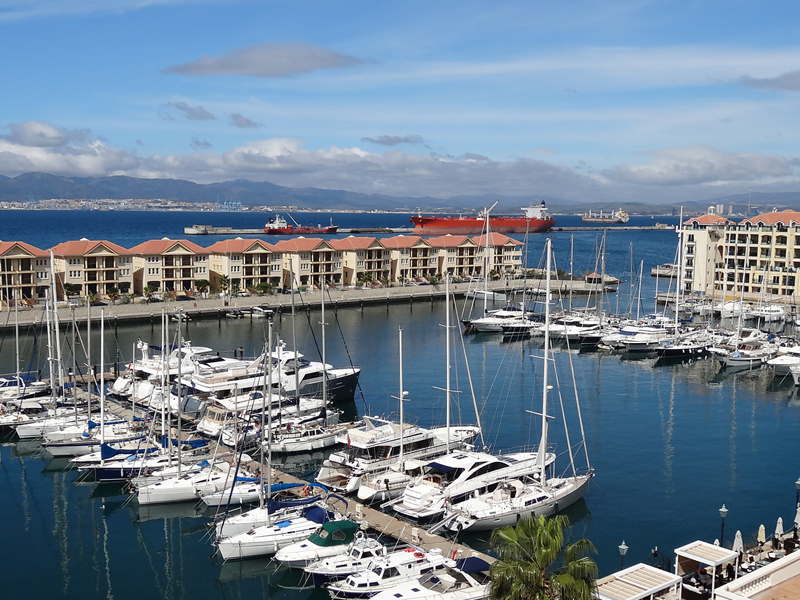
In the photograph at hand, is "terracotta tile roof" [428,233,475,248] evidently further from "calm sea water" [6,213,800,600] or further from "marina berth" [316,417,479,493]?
"marina berth" [316,417,479,493]

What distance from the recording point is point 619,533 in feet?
91.2

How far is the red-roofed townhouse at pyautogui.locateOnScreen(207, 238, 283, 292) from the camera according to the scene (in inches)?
3420

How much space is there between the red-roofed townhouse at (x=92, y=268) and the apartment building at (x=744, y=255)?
64.3m

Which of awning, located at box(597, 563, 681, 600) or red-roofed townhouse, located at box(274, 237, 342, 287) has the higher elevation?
red-roofed townhouse, located at box(274, 237, 342, 287)

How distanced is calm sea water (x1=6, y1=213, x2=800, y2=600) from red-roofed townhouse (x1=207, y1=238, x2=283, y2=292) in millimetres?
24787

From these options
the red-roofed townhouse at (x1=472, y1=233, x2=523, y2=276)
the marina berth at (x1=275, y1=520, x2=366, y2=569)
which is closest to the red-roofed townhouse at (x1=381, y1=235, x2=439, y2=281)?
the red-roofed townhouse at (x1=472, y1=233, x2=523, y2=276)

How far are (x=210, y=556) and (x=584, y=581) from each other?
15.3 metres

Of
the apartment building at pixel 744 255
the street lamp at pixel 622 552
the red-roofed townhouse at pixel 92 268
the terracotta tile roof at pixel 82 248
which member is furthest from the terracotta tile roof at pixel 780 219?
the street lamp at pixel 622 552

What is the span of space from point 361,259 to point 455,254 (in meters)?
15.5

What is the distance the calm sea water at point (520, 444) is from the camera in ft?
82.5

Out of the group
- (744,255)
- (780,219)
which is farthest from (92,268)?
(780,219)

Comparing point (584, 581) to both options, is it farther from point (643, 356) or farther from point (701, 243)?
point (701, 243)

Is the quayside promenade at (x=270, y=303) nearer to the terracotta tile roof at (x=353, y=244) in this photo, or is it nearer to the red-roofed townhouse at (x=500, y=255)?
the red-roofed townhouse at (x=500, y=255)

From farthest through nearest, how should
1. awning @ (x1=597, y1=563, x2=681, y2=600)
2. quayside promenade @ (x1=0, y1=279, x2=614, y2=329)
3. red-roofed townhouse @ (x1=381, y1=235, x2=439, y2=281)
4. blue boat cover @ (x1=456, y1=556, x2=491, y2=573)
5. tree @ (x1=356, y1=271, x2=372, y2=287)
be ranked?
red-roofed townhouse @ (x1=381, y1=235, x2=439, y2=281) < tree @ (x1=356, y1=271, x2=372, y2=287) < quayside promenade @ (x1=0, y1=279, x2=614, y2=329) < blue boat cover @ (x1=456, y1=556, x2=491, y2=573) < awning @ (x1=597, y1=563, x2=681, y2=600)
